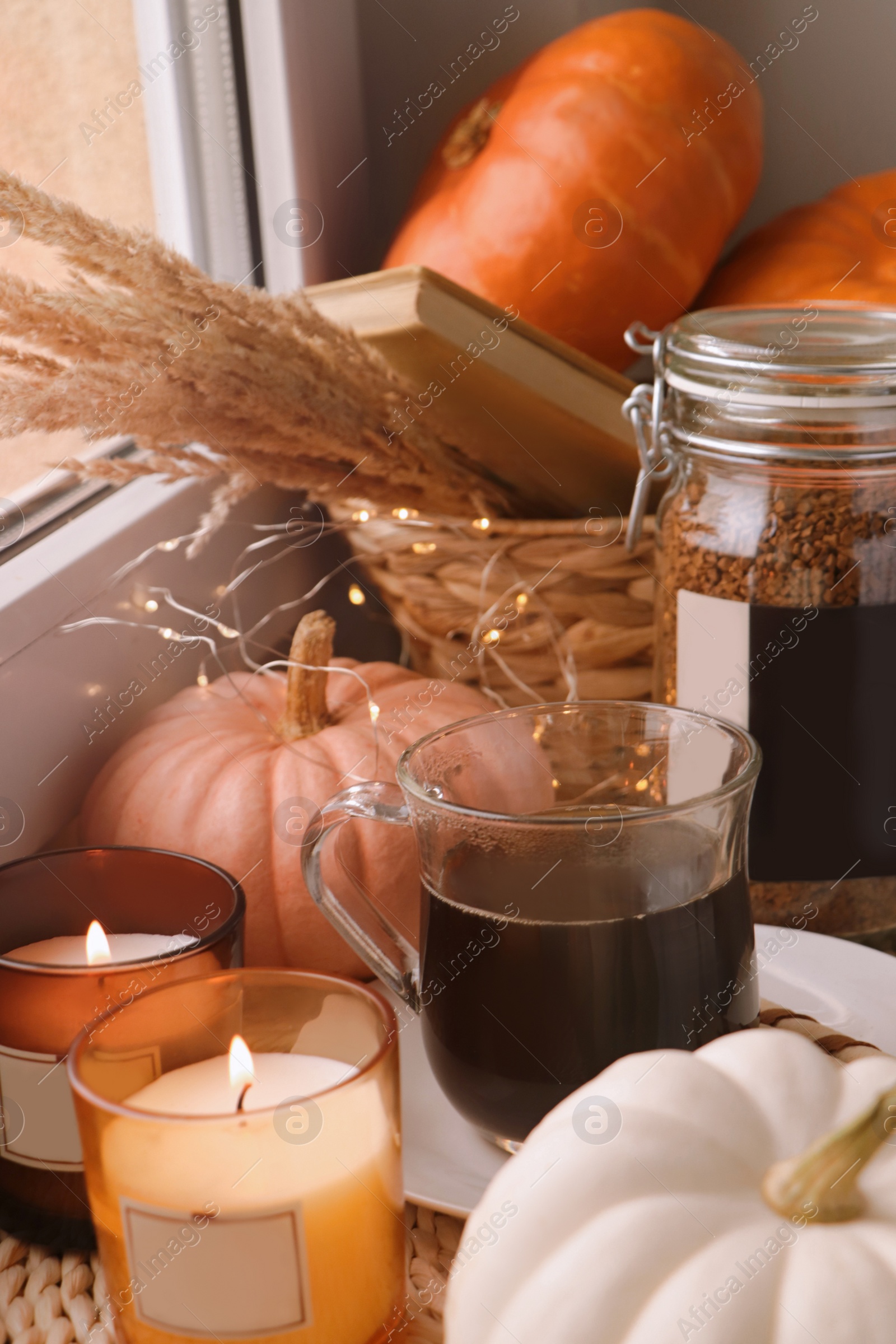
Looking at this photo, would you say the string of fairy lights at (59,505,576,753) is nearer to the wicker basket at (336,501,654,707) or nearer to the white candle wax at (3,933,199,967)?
the wicker basket at (336,501,654,707)

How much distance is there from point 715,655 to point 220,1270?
39 centimetres

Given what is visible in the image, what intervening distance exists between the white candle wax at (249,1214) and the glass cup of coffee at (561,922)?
3.4 inches

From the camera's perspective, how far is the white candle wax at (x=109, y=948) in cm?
48

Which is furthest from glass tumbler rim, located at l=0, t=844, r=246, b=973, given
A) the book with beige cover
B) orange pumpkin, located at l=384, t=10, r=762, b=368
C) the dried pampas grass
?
orange pumpkin, located at l=384, t=10, r=762, b=368

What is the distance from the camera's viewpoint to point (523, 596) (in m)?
0.74

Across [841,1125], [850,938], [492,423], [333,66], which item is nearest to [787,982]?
[850,938]

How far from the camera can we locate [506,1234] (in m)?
0.35

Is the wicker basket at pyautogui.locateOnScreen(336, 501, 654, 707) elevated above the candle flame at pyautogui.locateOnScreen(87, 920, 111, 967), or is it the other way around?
the wicker basket at pyautogui.locateOnScreen(336, 501, 654, 707)

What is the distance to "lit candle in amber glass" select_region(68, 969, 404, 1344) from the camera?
0.36 metres

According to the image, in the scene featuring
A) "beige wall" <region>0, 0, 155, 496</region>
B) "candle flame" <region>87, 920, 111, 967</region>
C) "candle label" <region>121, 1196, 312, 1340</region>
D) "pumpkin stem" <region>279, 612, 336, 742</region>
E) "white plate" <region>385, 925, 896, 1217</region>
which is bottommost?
"white plate" <region>385, 925, 896, 1217</region>

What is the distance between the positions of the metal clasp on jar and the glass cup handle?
0.90 feet

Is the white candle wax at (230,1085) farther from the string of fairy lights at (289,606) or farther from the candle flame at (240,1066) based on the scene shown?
the string of fairy lights at (289,606)

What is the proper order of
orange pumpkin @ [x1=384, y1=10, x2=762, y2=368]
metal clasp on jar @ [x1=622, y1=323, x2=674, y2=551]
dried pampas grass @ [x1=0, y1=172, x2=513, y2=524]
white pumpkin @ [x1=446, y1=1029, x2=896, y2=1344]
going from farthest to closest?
1. orange pumpkin @ [x1=384, y1=10, x2=762, y2=368]
2. metal clasp on jar @ [x1=622, y1=323, x2=674, y2=551]
3. dried pampas grass @ [x1=0, y1=172, x2=513, y2=524]
4. white pumpkin @ [x1=446, y1=1029, x2=896, y2=1344]

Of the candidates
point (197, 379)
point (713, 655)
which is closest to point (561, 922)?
point (713, 655)
